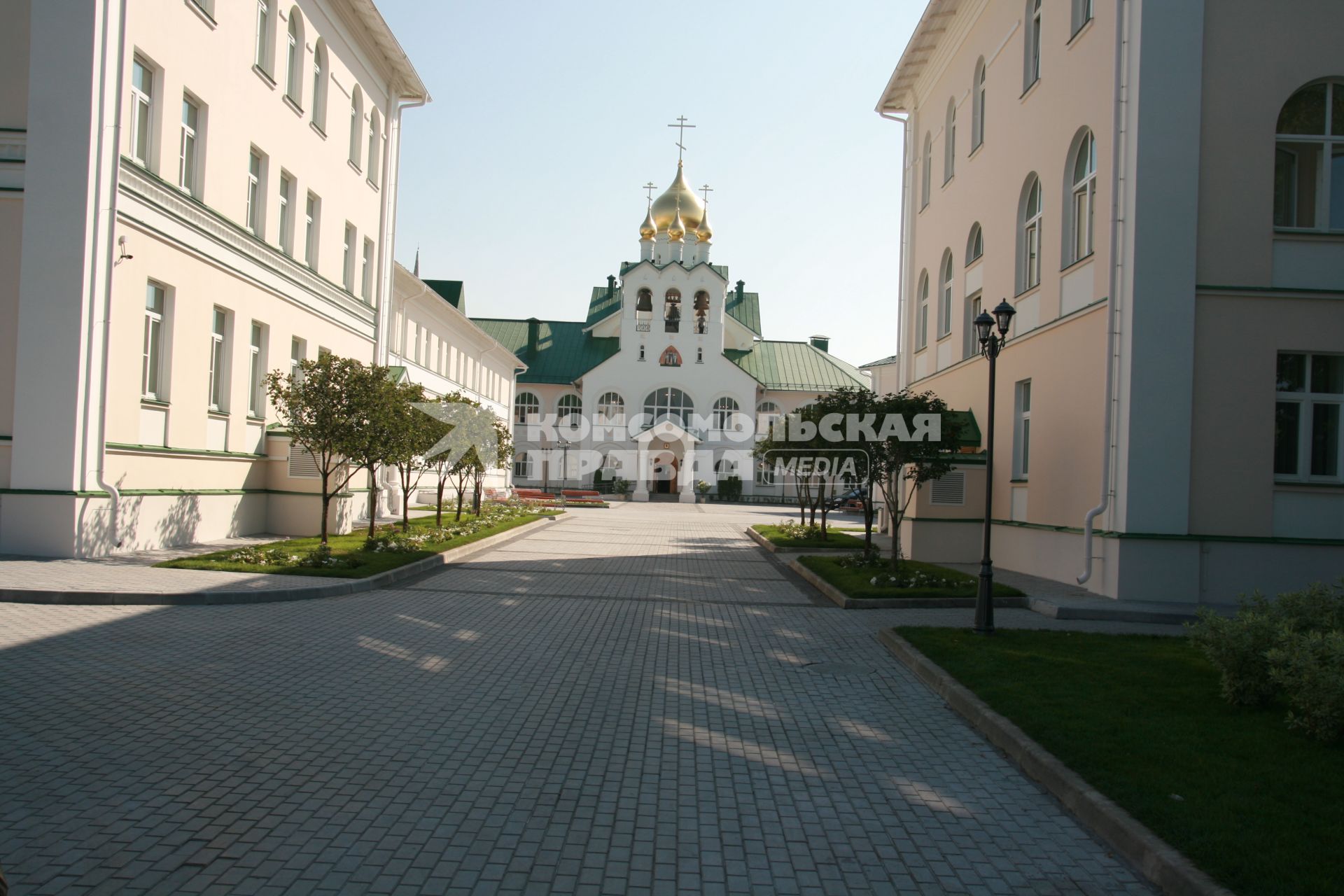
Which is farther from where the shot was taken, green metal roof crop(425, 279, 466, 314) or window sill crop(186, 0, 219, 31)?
green metal roof crop(425, 279, 466, 314)

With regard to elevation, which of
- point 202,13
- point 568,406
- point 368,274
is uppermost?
point 202,13

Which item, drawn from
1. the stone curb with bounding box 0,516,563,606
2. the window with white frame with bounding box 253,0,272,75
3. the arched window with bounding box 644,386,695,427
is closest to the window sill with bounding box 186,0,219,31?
the window with white frame with bounding box 253,0,272,75

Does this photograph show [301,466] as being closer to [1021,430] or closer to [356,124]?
[356,124]

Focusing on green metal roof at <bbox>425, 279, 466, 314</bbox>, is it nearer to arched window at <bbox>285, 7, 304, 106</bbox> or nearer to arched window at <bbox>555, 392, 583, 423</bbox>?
arched window at <bbox>555, 392, 583, 423</bbox>

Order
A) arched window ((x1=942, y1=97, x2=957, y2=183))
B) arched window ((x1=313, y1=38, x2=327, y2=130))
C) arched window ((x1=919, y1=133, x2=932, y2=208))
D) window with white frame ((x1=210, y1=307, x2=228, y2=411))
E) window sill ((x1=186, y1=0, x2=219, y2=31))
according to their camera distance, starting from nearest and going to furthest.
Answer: window sill ((x1=186, y1=0, x2=219, y2=31))
window with white frame ((x1=210, y1=307, x2=228, y2=411))
arched window ((x1=313, y1=38, x2=327, y2=130))
arched window ((x1=942, y1=97, x2=957, y2=183))
arched window ((x1=919, y1=133, x2=932, y2=208))

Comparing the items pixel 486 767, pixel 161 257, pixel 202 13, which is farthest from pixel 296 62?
pixel 486 767

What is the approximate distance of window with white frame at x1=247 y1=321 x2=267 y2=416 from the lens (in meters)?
21.0

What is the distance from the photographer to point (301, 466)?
21578 mm

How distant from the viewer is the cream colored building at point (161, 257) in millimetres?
14500

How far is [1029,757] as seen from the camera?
6.38 m

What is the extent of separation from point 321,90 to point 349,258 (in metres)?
4.56

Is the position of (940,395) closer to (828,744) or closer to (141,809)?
(828,744)

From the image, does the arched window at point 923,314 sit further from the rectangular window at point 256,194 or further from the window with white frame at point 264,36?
the window with white frame at point 264,36

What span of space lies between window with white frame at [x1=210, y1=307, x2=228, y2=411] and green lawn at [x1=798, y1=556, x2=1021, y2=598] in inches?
465
